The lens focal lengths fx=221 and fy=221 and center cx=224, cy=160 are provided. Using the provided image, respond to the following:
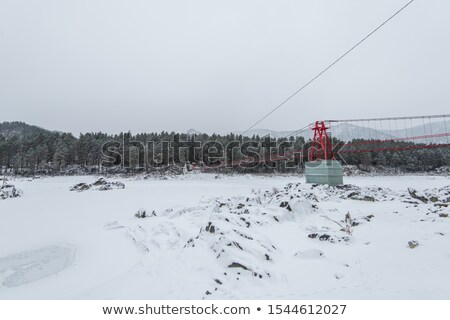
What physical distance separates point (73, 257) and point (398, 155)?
325 ft

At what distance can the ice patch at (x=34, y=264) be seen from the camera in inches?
213

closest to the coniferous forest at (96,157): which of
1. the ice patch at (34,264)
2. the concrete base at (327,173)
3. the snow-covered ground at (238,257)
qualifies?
the concrete base at (327,173)

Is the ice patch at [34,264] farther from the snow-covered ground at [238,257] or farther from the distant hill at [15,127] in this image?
the distant hill at [15,127]

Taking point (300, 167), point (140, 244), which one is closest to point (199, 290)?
point (140, 244)

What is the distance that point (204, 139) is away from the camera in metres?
79.2

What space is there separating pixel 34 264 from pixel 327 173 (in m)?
20.4

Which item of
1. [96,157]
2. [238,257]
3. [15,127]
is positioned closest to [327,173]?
[238,257]

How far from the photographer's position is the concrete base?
66.4 feet

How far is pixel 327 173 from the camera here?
20234mm

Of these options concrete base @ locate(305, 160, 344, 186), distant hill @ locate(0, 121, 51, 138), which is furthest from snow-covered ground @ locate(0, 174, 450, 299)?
distant hill @ locate(0, 121, 51, 138)

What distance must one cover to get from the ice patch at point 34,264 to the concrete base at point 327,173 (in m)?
19.5

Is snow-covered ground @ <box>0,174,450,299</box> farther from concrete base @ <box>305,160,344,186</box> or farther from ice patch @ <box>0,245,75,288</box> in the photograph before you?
concrete base @ <box>305,160,344,186</box>

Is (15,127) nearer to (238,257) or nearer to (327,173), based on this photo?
(327,173)
